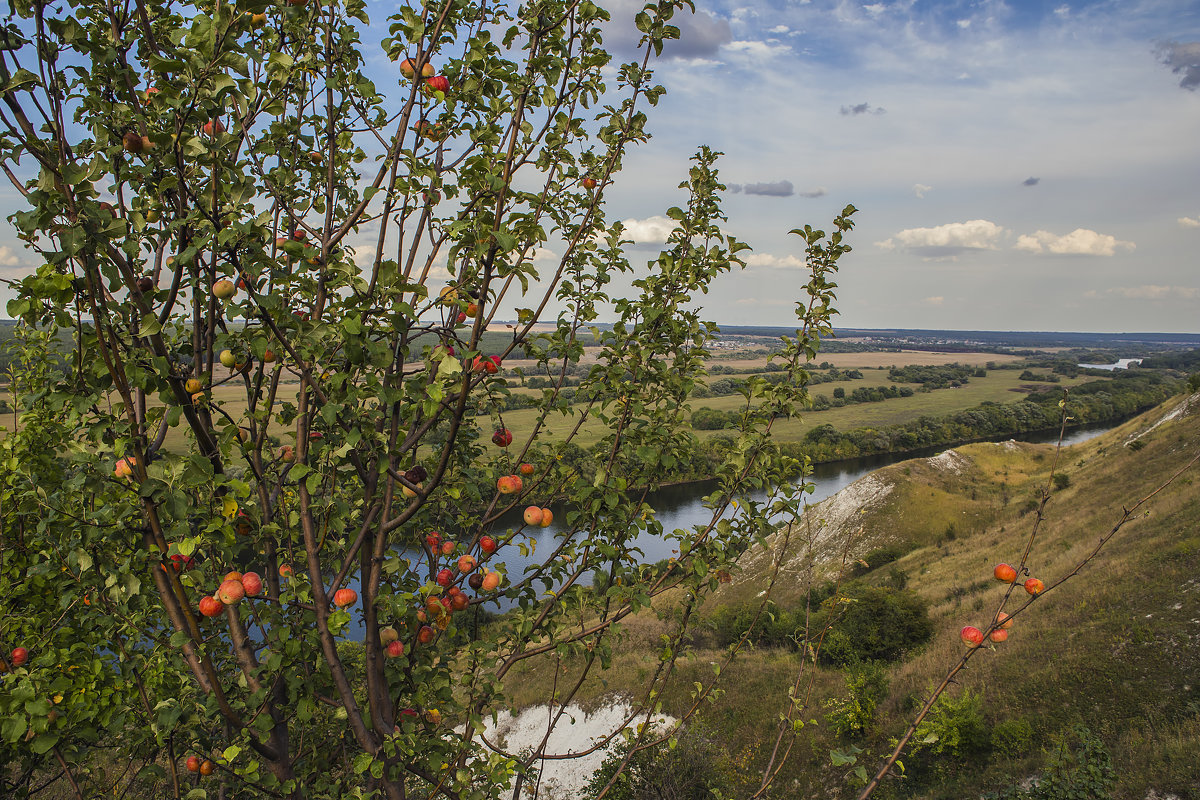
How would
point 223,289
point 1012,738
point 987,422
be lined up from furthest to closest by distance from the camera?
point 987,422, point 1012,738, point 223,289

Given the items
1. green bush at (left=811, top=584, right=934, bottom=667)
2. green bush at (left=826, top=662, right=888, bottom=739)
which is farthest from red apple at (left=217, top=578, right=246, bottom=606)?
green bush at (left=811, top=584, right=934, bottom=667)

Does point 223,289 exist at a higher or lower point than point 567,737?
higher

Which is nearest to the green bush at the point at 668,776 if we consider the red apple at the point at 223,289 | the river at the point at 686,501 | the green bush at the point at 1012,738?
the green bush at the point at 1012,738

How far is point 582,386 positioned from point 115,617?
244 cm

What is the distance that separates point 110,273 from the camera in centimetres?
197

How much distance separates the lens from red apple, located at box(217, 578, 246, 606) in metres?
2.42

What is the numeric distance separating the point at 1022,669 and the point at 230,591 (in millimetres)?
14254

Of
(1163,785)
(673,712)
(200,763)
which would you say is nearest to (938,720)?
(1163,785)

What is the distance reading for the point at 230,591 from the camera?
2.42 metres

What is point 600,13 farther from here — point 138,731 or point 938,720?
point 938,720

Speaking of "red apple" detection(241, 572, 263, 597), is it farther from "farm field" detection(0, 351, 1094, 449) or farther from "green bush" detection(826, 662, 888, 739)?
"farm field" detection(0, 351, 1094, 449)

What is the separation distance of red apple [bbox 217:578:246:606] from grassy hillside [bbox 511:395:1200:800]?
4.89 feet

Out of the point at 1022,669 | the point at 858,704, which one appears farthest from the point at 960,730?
the point at 1022,669

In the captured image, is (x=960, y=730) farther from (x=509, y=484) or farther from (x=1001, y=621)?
Result: (x=509, y=484)
